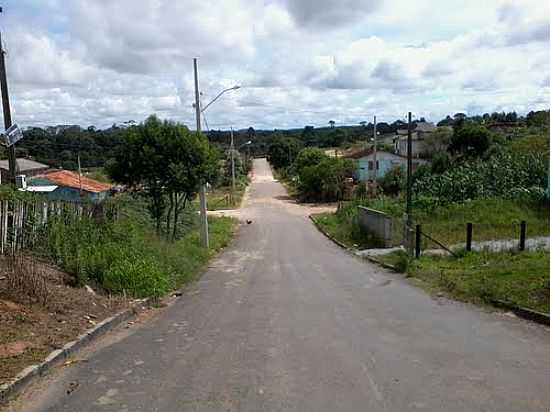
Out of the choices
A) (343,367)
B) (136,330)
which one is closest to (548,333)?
(343,367)

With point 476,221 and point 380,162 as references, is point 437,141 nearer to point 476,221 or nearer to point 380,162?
point 380,162

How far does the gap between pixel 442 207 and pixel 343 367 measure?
30.7 m

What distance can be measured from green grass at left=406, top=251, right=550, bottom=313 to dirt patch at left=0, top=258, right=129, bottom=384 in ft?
25.0

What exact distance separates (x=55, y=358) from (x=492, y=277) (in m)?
10.9

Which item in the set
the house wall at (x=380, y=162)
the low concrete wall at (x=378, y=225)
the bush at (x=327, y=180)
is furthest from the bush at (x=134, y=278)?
the house wall at (x=380, y=162)

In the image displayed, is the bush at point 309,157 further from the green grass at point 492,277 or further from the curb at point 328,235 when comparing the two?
the green grass at point 492,277

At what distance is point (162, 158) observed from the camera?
2427 cm

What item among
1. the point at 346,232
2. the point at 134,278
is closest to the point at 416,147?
the point at 346,232

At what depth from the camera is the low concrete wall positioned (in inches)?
1135

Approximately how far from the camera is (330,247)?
108 feet

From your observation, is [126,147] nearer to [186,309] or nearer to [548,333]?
[186,309]

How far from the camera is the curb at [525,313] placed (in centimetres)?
1055

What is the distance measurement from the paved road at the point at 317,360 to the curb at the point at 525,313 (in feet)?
1.07

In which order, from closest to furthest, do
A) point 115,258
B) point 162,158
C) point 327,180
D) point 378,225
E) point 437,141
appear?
1. point 115,258
2. point 162,158
3. point 378,225
4. point 327,180
5. point 437,141
